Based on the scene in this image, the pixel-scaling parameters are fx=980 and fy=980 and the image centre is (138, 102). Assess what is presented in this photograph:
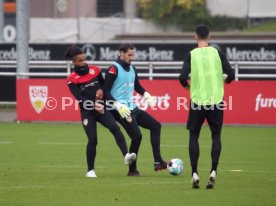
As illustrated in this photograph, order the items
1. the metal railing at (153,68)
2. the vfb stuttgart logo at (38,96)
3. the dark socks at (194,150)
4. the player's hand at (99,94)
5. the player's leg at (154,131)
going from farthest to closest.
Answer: the metal railing at (153,68)
the vfb stuttgart logo at (38,96)
the player's leg at (154,131)
the player's hand at (99,94)
the dark socks at (194,150)

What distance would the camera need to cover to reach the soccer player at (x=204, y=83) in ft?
40.7

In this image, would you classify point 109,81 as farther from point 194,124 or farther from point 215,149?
point 215,149

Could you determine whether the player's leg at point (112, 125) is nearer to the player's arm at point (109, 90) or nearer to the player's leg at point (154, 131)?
the player's arm at point (109, 90)

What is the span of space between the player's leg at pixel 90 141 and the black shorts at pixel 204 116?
2064mm

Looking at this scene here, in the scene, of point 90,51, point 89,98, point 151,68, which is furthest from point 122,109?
point 90,51

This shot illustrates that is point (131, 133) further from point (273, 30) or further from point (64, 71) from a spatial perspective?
point (273, 30)

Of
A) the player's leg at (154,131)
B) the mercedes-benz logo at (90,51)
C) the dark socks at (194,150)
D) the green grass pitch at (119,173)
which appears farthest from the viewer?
the mercedes-benz logo at (90,51)

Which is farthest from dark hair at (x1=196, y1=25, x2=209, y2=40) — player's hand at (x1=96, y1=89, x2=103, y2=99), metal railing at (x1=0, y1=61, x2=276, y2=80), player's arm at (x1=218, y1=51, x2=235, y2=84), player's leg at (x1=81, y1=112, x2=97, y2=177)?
metal railing at (x1=0, y1=61, x2=276, y2=80)

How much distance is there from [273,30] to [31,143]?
17.8 meters

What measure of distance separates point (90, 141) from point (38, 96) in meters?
12.0

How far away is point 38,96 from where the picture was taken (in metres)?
25.9

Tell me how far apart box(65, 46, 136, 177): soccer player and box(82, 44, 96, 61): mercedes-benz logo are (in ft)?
56.5

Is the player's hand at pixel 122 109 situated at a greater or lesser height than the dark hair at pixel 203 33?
lesser

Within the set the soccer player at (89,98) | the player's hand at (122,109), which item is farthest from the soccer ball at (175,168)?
the player's hand at (122,109)
